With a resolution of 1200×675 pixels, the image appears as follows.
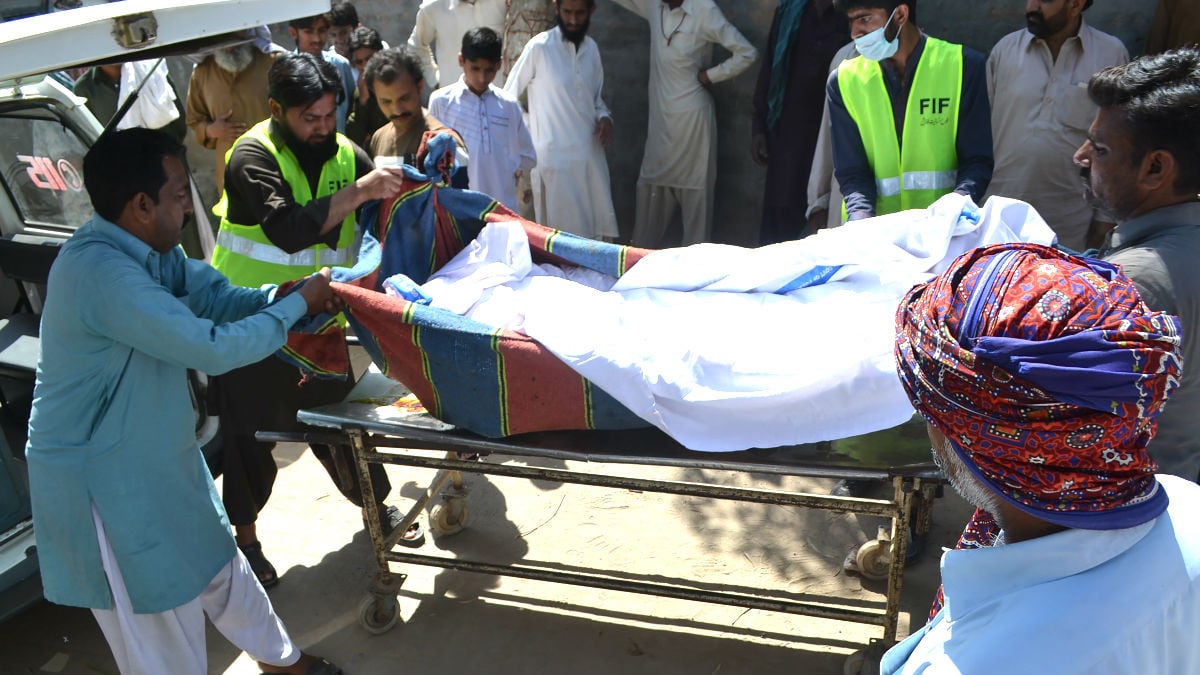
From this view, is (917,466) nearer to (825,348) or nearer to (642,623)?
(825,348)

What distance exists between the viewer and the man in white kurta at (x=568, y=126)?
5.66m

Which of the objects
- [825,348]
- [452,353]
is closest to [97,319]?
[452,353]

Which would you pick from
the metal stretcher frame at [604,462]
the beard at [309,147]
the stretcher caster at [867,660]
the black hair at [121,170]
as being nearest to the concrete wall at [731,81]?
the metal stretcher frame at [604,462]

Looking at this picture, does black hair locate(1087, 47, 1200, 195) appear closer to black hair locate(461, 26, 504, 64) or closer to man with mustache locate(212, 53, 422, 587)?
man with mustache locate(212, 53, 422, 587)

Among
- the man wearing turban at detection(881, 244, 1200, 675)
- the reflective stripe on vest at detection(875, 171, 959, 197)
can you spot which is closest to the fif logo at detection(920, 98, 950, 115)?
the reflective stripe on vest at detection(875, 171, 959, 197)

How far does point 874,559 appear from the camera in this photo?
340 centimetres

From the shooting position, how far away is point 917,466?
2.49 meters

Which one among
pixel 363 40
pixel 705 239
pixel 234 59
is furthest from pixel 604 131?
pixel 234 59

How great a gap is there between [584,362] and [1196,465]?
1.52m

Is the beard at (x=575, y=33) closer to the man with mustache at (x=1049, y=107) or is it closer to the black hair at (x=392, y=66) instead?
the black hair at (x=392, y=66)

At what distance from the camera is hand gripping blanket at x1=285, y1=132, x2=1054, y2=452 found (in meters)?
2.48

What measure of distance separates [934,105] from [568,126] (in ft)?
8.93

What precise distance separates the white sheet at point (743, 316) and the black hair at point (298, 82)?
746 mm

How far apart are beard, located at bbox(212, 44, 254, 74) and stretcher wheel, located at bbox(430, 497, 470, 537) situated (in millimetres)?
2946
